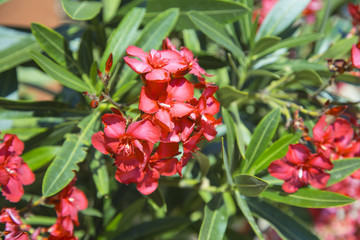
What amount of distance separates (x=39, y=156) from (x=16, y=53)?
379 millimetres

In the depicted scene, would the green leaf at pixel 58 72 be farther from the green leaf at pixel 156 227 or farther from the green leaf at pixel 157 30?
A: the green leaf at pixel 156 227

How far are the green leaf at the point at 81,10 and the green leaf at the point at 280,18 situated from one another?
0.64 metres

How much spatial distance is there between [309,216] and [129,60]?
162cm

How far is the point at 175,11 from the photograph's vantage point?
3.69 ft

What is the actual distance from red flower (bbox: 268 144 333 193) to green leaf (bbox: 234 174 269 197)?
0.10 m

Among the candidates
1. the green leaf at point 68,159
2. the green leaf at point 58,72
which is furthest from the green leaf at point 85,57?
the green leaf at point 68,159

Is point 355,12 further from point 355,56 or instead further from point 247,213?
point 247,213

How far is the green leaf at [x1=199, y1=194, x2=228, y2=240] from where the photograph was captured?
3.44ft

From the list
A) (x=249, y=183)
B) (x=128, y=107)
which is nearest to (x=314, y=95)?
(x=249, y=183)

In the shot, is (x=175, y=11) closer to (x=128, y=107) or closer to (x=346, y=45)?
(x=128, y=107)

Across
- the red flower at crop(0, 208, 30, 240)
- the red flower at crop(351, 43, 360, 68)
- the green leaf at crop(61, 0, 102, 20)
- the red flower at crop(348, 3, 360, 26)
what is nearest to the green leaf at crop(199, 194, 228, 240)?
the red flower at crop(0, 208, 30, 240)

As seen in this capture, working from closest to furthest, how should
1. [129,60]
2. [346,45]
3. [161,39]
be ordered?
[129,60]
[161,39]
[346,45]

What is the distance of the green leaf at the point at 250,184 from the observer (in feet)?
3.07

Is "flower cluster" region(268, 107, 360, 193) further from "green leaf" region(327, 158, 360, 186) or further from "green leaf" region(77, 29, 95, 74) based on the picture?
"green leaf" region(77, 29, 95, 74)
